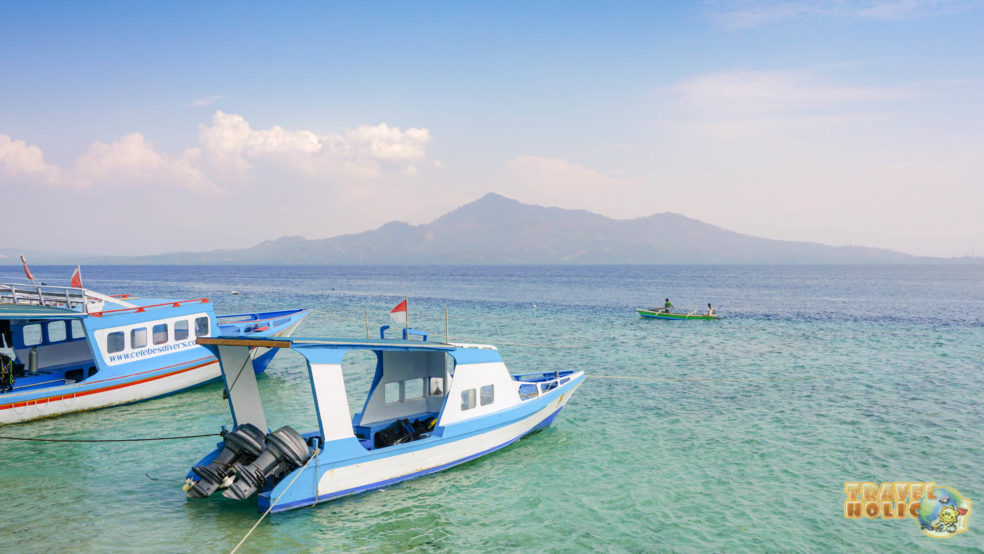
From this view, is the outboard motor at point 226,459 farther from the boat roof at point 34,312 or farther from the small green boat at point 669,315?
the small green boat at point 669,315

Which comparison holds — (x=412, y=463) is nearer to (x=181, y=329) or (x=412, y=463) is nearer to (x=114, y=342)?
(x=114, y=342)

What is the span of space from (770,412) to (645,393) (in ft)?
17.8

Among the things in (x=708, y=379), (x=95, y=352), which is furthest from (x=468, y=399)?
(x=708, y=379)

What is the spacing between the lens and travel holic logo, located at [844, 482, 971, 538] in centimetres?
1522

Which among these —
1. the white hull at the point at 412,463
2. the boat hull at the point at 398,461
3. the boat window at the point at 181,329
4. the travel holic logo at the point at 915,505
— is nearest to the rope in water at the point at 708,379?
the boat hull at the point at 398,461

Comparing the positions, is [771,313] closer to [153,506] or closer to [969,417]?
[969,417]

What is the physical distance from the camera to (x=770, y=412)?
2508 centimetres

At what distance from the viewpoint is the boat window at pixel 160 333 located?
87.4ft

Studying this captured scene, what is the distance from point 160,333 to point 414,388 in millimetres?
14052

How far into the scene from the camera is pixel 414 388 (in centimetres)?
2006

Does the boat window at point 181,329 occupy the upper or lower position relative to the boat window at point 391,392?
upper

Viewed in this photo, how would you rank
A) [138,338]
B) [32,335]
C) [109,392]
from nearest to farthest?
1. [109,392]
2. [138,338]
3. [32,335]

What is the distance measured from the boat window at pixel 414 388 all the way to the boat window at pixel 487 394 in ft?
7.35

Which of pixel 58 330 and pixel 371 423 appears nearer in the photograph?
pixel 371 423
